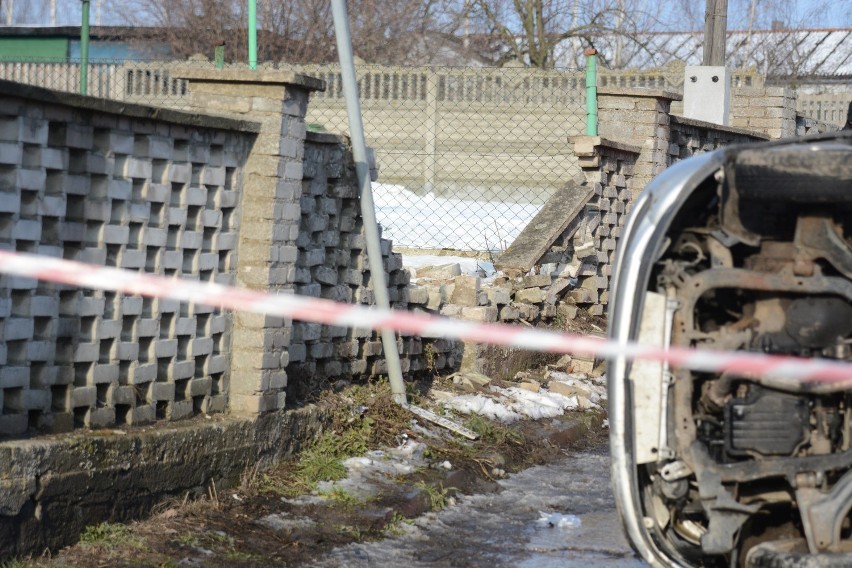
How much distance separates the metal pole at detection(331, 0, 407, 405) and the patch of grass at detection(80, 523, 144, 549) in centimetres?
228

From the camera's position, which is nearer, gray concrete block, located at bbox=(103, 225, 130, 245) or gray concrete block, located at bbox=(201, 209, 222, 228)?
gray concrete block, located at bbox=(103, 225, 130, 245)

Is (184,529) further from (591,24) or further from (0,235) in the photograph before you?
(591,24)

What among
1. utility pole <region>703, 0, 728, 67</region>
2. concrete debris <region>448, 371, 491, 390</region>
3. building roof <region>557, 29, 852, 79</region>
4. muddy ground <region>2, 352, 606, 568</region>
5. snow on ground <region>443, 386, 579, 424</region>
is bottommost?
muddy ground <region>2, 352, 606, 568</region>

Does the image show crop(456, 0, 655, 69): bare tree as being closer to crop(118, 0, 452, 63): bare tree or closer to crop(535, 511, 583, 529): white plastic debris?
crop(118, 0, 452, 63): bare tree

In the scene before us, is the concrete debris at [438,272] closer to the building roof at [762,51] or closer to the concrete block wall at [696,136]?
the concrete block wall at [696,136]

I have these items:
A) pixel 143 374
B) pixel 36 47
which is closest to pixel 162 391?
pixel 143 374

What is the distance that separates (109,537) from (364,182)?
2.60 meters

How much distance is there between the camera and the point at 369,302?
7.12 meters

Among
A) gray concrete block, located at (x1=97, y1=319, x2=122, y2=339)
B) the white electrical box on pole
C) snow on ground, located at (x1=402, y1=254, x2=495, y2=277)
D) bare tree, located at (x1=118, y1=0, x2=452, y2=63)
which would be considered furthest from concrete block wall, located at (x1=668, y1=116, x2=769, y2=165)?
bare tree, located at (x1=118, y1=0, x2=452, y2=63)

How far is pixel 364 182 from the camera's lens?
6715mm

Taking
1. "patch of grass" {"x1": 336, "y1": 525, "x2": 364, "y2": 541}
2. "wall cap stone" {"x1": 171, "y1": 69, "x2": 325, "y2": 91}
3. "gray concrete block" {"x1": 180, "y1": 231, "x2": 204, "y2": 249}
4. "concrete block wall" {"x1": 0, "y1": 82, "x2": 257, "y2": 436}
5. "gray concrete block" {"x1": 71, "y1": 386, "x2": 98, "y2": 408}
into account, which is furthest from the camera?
"wall cap stone" {"x1": 171, "y1": 69, "x2": 325, "y2": 91}

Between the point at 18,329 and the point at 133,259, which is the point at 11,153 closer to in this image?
the point at 18,329

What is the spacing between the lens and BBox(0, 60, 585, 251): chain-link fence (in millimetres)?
15578

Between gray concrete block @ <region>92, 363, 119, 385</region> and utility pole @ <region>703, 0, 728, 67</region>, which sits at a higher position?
utility pole @ <region>703, 0, 728, 67</region>
